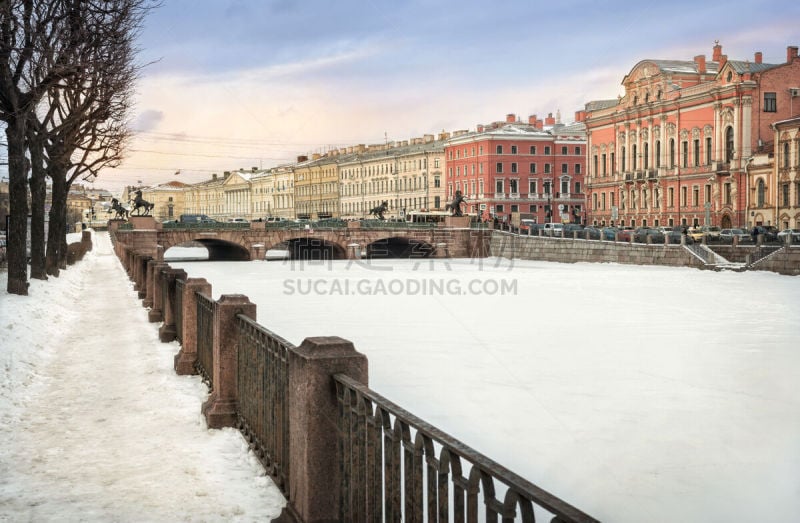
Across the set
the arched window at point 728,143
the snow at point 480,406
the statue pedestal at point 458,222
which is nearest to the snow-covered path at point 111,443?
the snow at point 480,406

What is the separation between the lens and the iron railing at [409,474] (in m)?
3.29

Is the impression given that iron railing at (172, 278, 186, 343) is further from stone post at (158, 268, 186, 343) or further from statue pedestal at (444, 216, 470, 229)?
statue pedestal at (444, 216, 470, 229)

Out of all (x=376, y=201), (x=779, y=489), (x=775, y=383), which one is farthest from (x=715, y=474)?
(x=376, y=201)

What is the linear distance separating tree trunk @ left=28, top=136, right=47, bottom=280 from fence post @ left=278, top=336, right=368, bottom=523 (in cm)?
2092

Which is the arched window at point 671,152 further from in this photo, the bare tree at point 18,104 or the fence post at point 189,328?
the fence post at point 189,328

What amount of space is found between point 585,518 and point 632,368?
13.0 meters

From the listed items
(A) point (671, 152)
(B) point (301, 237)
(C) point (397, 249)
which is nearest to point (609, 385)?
(B) point (301, 237)

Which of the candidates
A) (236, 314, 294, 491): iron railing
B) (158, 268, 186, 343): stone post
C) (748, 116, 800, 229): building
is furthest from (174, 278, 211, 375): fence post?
(748, 116, 800, 229): building

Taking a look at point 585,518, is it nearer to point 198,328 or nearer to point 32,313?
point 198,328

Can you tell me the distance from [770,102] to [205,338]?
213ft

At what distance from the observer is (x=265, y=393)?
6949mm

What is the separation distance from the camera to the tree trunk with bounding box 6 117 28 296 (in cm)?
1891

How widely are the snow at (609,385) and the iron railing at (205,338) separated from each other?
121 inches

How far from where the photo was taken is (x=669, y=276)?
143 feet
